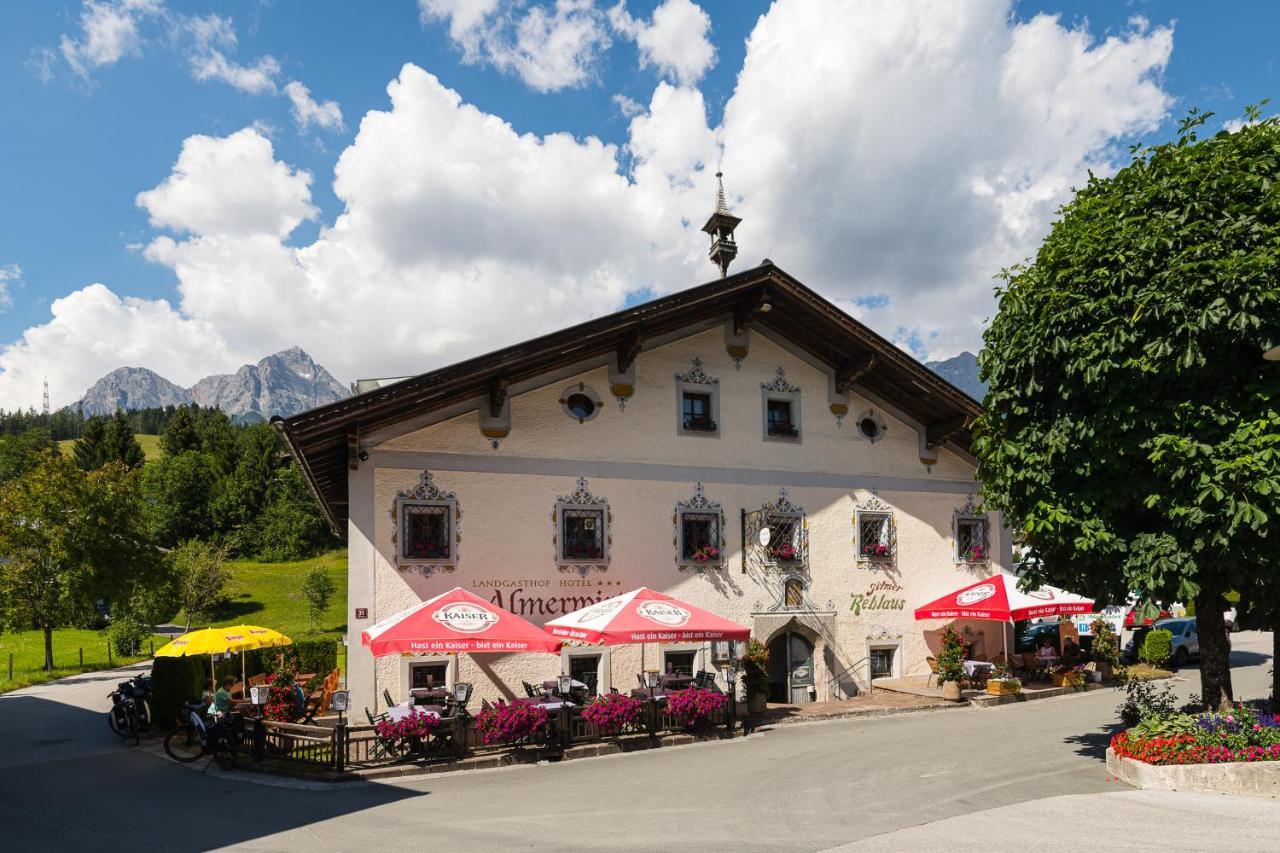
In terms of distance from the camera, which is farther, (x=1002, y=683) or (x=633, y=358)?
(x=1002, y=683)

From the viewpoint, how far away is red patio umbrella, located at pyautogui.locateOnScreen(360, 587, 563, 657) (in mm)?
14500

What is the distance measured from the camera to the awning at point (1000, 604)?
69.5 feet

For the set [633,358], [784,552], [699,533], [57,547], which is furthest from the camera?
[57,547]

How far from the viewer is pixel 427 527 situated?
58.5 feet

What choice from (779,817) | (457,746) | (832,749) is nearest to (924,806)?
(779,817)

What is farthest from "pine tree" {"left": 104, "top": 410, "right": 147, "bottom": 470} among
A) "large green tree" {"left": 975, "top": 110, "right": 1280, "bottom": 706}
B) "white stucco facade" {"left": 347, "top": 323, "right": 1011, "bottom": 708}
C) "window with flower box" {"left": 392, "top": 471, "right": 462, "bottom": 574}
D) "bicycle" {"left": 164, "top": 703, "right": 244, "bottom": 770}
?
"large green tree" {"left": 975, "top": 110, "right": 1280, "bottom": 706}

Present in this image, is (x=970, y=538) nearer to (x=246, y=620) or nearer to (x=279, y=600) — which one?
(x=246, y=620)

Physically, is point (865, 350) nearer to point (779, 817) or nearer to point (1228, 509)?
point (1228, 509)

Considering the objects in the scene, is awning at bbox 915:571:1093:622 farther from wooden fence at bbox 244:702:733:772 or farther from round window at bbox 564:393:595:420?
round window at bbox 564:393:595:420

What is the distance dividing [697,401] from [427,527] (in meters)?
7.25

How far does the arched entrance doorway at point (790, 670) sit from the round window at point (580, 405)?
23.9 ft

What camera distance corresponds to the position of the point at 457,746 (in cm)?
1495

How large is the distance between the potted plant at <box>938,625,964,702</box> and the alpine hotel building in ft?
2.38

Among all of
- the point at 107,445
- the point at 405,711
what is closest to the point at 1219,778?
the point at 405,711
